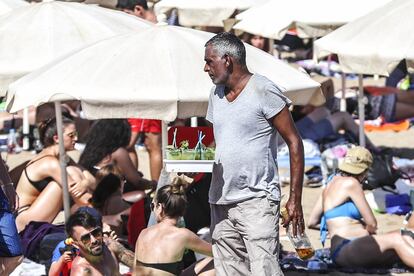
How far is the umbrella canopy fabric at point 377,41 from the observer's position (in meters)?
7.92

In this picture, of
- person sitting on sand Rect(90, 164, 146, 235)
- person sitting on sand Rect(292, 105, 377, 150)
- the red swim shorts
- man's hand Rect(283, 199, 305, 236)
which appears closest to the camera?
man's hand Rect(283, 199, 305, 236)

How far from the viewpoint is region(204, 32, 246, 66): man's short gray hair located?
6.00m

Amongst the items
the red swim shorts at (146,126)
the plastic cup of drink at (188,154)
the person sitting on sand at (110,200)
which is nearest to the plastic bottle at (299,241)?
the plastic cup of drink at (188,154)

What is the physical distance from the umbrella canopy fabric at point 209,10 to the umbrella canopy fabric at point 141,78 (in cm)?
511

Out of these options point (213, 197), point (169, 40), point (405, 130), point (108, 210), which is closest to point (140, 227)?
point (108, 210)

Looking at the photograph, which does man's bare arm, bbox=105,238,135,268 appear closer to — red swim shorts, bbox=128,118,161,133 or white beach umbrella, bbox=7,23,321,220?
white beach umbrella, bbox=7,23,321,220

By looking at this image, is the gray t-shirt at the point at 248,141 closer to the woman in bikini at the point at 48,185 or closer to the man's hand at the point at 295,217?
the man's hand at the point at 295,217

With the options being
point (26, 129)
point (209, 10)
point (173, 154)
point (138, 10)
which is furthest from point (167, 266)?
point (26, 129)

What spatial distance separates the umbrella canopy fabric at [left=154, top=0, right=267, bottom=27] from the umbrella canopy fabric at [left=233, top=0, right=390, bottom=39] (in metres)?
1.21

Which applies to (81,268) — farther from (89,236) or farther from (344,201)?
(344,201)

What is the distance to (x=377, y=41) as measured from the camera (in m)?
8.16

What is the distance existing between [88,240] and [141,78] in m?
1.05

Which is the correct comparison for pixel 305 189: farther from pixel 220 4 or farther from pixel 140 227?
pixel 140 227

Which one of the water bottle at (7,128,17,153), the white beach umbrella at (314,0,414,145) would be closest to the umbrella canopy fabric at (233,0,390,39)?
the white beach umbrella at (314,0,414,145)
